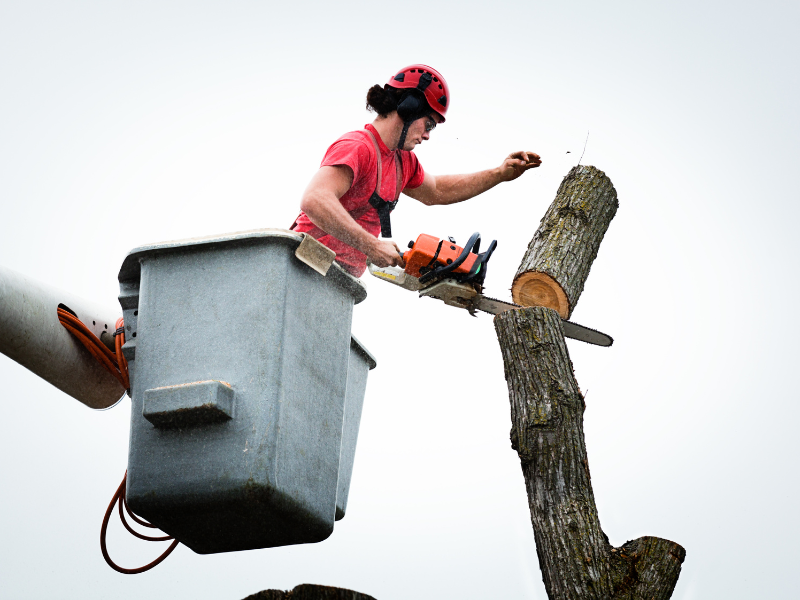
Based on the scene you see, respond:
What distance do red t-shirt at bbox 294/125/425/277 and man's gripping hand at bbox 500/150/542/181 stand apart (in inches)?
22.7

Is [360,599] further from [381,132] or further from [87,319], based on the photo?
[381,132]

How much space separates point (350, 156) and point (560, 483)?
154 centimetres

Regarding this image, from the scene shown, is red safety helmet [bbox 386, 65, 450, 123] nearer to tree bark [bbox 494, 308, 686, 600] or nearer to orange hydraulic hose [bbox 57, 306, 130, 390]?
Result: tree bark [bbox 494, 308, 686, 600]

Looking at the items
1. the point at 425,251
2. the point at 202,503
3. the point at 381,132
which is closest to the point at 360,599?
the point at 202,503

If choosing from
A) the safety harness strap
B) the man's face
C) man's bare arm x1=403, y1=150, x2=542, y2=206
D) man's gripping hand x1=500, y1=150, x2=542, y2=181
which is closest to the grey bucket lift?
the safety harness strap

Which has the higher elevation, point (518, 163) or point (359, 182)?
point (518, 163)

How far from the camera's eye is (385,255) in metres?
3.85

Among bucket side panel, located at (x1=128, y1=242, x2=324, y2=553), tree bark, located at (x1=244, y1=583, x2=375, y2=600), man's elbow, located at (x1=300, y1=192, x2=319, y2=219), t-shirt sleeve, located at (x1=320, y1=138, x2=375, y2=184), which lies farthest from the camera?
t-shirt sleeve, located at (x1=320, y1=138, x2=375, y2=184)

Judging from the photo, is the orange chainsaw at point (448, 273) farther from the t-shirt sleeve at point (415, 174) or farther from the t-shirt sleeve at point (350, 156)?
the t-shirt sleeve at point (415, 174)

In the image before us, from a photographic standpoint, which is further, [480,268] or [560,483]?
[480,268]

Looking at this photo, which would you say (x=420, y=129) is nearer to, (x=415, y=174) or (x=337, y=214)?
(x=415, y=174)

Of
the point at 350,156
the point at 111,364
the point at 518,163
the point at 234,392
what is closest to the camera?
the point at 234,392

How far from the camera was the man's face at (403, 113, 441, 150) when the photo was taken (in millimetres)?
4086

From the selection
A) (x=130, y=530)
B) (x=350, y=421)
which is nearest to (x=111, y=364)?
(x=130, y=530)
